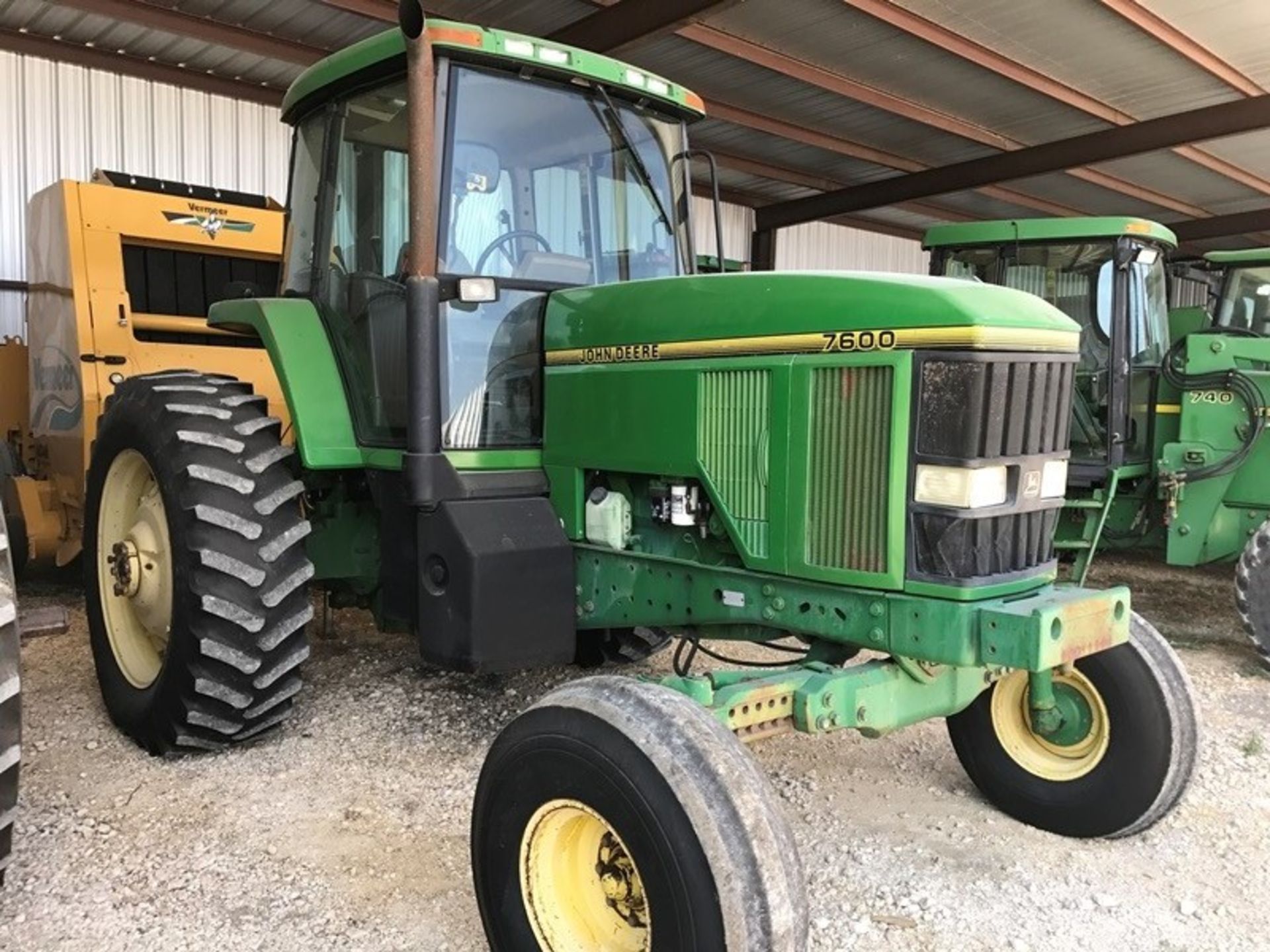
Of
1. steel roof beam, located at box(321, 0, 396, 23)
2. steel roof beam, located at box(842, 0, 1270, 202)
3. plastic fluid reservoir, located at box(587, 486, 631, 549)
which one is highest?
steel roof beam, located at box(842, 0, 1270, 202)

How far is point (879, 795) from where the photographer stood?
3.55 meters

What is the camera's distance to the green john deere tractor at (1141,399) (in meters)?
6.35

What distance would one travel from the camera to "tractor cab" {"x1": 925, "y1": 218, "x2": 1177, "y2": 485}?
6647 millimetres

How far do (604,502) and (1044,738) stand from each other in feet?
5.22

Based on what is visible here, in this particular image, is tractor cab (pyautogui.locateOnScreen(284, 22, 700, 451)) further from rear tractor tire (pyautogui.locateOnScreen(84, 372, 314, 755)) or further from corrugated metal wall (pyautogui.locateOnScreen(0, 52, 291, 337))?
corrugated metal wall (pyautogui.locateOnScreen(0, 52, 291, 337))

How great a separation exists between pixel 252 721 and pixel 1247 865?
320cm

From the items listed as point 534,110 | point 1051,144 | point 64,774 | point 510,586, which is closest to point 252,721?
point 64,774

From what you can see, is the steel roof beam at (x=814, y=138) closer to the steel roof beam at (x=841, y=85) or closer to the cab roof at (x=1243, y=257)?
the steel roof beam at (x=841, y=85)

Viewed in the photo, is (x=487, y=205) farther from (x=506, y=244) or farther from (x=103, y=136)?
(x=103, y=136)

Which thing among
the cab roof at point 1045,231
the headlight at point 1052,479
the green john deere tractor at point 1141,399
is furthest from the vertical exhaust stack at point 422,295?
the cab roof at point 1045,231

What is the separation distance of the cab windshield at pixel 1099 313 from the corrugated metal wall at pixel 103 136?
5.77 m

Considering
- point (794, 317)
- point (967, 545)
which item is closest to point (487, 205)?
point (794, 317)

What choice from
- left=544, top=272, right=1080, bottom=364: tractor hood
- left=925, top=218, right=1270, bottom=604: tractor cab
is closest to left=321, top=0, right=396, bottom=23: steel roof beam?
left=925, top=218, right=1270, bottom=604: tractor cab

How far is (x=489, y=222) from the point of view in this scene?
3348mm
